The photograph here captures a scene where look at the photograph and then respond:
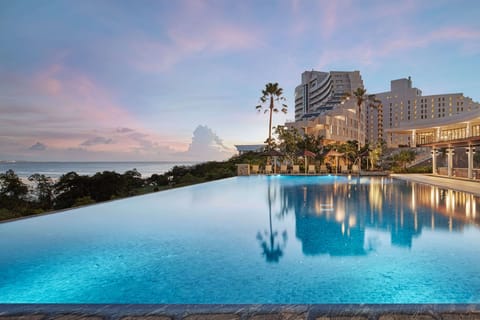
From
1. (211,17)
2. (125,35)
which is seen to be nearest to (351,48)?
(211,17)

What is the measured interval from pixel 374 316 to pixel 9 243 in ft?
24.3

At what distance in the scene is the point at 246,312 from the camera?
8.68ft

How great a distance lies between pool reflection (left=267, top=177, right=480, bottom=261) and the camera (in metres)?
6.02

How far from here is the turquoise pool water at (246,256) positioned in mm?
3887

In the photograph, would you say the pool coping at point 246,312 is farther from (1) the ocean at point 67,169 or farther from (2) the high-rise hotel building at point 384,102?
(2) the high-rise hotel building at point 384,102

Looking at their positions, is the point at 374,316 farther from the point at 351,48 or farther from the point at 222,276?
the point at 351,48

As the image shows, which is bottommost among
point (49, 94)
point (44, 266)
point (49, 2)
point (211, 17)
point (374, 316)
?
point (44, 266)

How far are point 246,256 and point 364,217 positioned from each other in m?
4.84

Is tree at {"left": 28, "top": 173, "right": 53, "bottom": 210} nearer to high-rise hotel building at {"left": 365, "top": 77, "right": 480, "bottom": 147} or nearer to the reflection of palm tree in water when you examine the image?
the reflection of palm tree in water

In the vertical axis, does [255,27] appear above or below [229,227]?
above

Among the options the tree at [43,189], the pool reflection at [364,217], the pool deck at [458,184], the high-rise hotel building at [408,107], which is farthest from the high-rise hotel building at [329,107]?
the tree at [43,189]

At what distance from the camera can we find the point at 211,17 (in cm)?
1798

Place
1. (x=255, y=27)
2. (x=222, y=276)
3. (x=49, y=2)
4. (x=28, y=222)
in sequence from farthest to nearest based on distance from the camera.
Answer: (x=255, y=27)
(x=49, y=2)
(x=28, y=222)
(x=222, y=276)

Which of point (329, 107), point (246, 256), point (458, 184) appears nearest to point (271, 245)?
point (246, 256)
